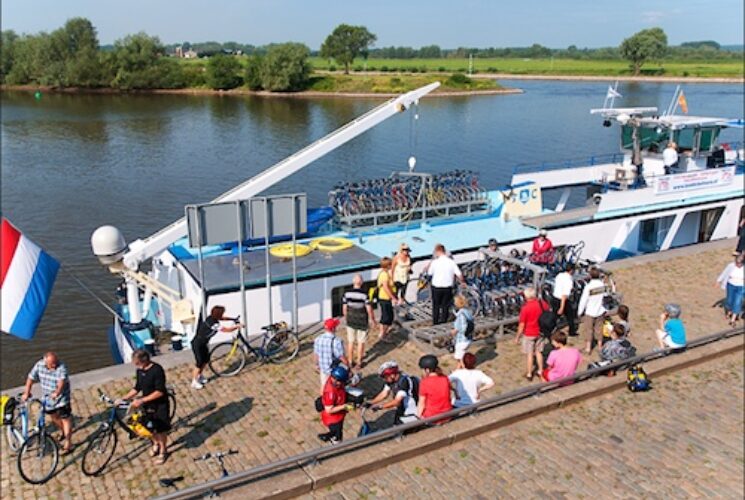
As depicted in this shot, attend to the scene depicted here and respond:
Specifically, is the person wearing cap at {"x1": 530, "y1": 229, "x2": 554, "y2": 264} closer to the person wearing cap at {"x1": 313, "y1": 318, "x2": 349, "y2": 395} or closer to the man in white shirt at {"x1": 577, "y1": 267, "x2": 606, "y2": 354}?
the man in white shirt at {"x1": 577, "y1": 267, "x2": 606, "y2": 354}

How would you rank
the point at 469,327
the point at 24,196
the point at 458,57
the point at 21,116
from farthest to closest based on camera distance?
the point at 458,57
the point at 21,116
the point at 24,196
the point at 469,327

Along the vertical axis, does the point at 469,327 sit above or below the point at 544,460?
above

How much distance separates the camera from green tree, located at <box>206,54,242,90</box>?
84.2 meters

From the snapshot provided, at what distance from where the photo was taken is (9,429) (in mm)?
7789

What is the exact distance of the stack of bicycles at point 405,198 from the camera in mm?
15242

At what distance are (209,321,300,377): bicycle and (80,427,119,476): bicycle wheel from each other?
2.42m

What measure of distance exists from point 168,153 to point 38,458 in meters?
35.4

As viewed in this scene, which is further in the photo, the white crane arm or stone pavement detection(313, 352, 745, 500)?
the white crane arm

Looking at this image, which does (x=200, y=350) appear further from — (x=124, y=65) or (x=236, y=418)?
(x=124, y=65)

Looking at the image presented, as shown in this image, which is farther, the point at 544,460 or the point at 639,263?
the point at 639,263

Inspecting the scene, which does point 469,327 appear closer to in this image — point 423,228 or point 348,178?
point 423,228

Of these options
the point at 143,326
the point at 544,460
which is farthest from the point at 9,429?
the point at 544,460

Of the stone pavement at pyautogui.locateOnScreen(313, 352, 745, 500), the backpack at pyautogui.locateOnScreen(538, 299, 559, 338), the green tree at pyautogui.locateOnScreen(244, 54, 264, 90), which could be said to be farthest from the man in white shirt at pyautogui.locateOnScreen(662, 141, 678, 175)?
the green tree at pyautogui.locateOnScreen(244, 54, 264, 90)

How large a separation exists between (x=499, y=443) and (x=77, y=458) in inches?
204
